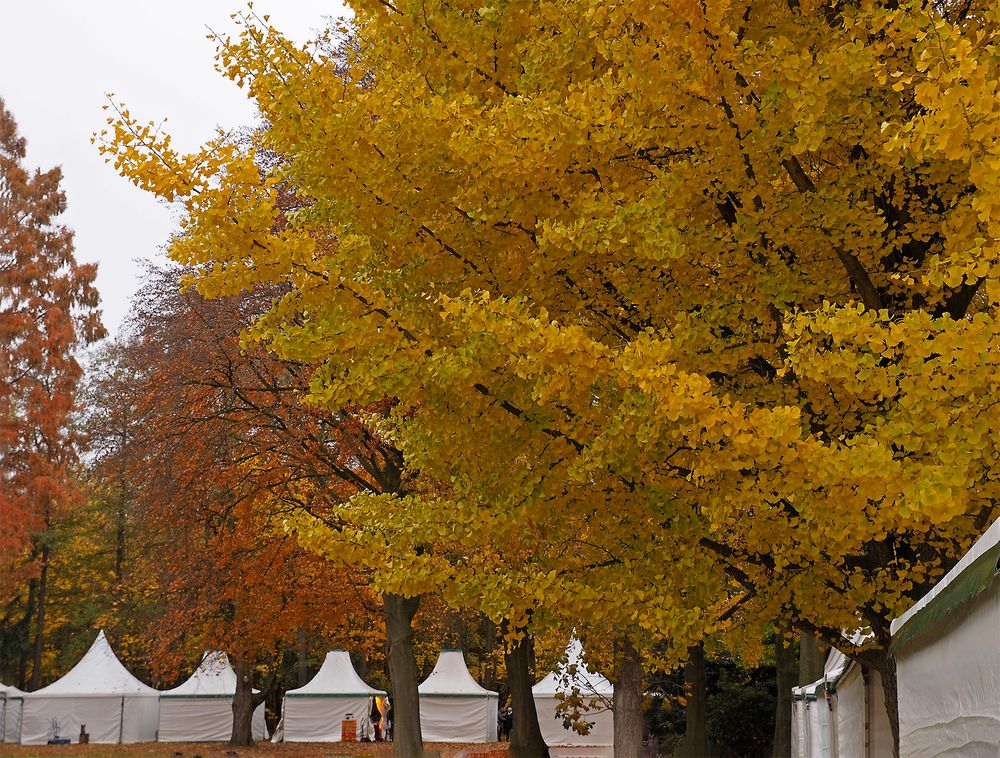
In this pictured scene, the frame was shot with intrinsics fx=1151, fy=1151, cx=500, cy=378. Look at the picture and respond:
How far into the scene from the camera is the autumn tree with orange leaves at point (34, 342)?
3259cm

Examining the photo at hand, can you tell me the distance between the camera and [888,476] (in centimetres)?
500

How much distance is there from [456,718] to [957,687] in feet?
127

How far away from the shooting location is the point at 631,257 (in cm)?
709

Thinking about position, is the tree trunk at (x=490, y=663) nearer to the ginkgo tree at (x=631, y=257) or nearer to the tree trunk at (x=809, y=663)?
the tree trunk at (x=809, y=663)

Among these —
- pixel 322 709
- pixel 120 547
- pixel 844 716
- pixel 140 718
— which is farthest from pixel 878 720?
pixel 120 547

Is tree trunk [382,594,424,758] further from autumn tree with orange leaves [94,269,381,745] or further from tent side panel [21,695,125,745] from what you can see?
tent side panel [21,695,125,745]

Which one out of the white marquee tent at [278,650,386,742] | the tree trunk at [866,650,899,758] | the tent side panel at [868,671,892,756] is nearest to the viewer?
the tree trunk at [866,650,899,758]

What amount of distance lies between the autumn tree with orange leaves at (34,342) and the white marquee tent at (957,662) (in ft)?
96.0

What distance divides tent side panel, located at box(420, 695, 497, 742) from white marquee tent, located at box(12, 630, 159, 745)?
33.6ft

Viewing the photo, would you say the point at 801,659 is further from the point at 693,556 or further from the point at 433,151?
the point at 433,151

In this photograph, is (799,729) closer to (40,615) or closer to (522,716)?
(522,716)

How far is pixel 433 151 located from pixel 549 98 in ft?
2.44

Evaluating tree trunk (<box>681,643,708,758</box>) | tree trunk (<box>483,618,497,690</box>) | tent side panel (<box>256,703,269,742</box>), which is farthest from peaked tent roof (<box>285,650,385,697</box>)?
tree trunk (<box>681,643,708,758</box>)

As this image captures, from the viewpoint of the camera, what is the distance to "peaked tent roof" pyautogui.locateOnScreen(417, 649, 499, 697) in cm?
4072
